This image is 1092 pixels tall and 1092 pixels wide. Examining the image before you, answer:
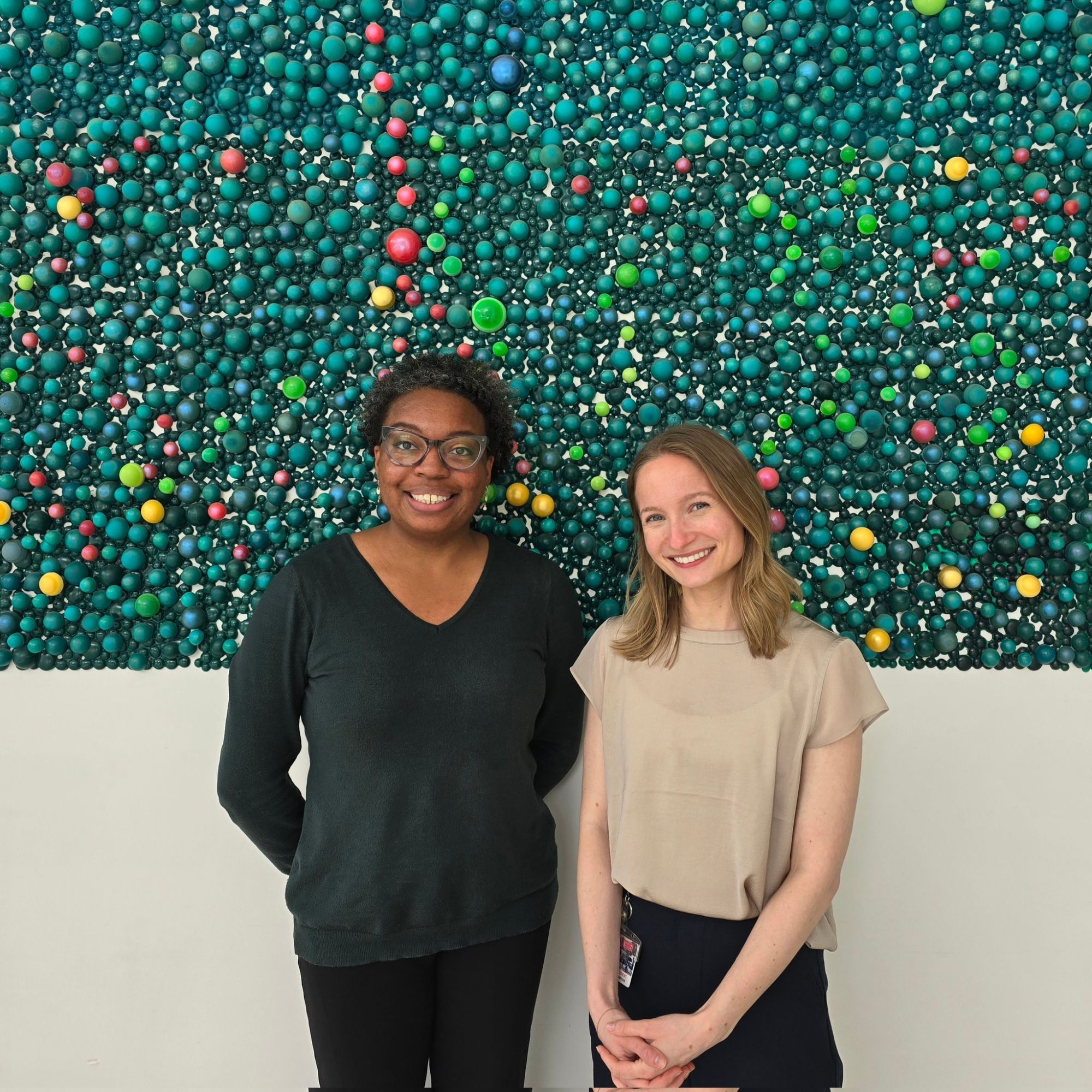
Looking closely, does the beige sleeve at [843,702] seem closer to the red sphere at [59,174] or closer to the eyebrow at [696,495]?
the eyebrow at [696,495]

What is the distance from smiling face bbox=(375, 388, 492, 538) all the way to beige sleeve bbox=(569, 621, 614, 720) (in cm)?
26

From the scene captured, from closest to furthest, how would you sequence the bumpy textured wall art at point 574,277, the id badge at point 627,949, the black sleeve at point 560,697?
the id badge at point 627,949, the black sleeve at point 560,697, the bumpy textured wall art at point 574,277

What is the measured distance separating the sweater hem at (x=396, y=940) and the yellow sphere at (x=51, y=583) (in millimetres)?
702

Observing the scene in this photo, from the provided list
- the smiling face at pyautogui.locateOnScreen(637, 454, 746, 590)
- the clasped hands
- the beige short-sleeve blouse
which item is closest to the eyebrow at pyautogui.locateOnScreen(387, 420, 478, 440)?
the smiling face at pyautogui.locateOnScreen(637, 454, 746, 590)

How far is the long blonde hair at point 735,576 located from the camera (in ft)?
3.27

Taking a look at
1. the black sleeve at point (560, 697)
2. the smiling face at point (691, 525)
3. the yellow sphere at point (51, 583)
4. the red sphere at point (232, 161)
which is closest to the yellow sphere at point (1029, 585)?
the smiling face at point (691, 525)

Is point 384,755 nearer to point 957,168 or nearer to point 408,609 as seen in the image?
point 408,609

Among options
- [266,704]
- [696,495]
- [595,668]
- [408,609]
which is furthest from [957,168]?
[266,704]

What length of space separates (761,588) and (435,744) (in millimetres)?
490

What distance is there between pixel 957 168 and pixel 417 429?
100 centimetres

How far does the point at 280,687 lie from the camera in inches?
43.8

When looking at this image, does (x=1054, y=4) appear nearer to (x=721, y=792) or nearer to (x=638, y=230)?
(x=638, y=230)

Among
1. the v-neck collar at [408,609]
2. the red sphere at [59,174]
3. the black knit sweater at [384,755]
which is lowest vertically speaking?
the black knit sweater at [384,755]

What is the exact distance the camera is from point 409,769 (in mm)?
1097
